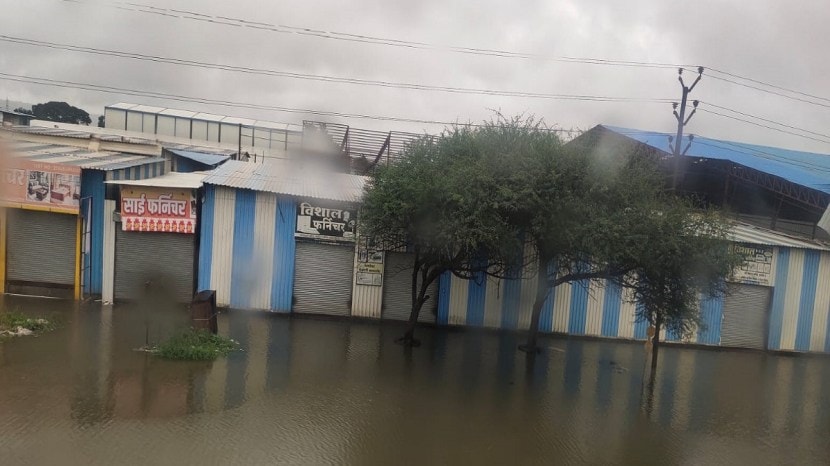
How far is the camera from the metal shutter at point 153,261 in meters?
12.9

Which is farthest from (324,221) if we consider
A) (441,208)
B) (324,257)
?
(441,208)

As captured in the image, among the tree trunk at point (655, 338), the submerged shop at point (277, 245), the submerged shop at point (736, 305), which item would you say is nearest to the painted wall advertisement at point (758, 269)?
the submerged shop at point (736, 305)

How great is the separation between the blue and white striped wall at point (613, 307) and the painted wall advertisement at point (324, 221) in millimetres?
2725

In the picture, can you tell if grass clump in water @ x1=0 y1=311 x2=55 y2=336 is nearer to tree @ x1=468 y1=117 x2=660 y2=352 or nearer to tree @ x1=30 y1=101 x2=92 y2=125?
tree @ x1=468 y1=117 x2=660 y2=352

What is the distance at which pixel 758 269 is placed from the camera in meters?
14.9

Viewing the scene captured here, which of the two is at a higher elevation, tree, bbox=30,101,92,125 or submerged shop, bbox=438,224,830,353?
tree, bbox=30,101,92,125

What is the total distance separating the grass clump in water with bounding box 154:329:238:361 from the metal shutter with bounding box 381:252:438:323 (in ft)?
15.4

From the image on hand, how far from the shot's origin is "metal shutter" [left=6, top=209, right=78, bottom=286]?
12.7 m

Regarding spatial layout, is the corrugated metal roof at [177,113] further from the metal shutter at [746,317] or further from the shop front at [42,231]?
the metal shutter at [746,317]

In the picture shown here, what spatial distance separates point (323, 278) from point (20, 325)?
244 inches

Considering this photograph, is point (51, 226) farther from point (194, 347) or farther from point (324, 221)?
point (194, 347)

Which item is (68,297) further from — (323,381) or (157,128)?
(157,128)

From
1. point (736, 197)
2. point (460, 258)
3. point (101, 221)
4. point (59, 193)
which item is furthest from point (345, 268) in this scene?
point (736, 197)

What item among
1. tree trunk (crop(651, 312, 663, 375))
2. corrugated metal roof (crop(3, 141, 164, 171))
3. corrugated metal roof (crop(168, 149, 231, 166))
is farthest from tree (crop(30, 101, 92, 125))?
tree trunk (crop(651, 312, 663, 375))
